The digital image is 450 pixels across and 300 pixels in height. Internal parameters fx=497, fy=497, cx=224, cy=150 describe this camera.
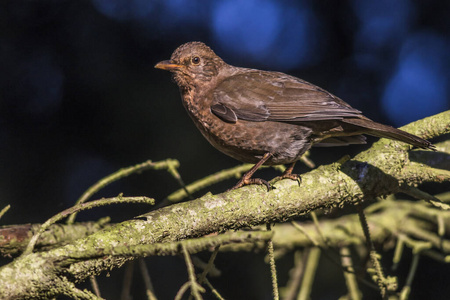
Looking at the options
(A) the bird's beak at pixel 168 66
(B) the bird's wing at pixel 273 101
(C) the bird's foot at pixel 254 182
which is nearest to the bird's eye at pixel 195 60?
(A) the bird's beak at pixel 168 66

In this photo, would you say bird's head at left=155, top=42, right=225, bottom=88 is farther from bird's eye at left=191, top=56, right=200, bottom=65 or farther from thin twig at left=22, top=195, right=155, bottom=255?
thin twig at left=22, top=195, right=155, bottom=255

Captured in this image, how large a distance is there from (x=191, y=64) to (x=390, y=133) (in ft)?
5.10

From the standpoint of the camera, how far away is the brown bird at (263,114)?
3.38 m

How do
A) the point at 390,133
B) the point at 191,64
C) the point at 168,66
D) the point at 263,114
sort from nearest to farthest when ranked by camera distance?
the point at 390,133 → the point at 263,114 → the point at 168,66 → the point at 191,64

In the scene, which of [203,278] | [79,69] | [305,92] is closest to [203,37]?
[79,69]

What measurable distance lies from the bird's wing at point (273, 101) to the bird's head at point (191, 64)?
0.53ft

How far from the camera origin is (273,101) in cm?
354

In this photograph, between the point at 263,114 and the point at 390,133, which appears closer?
the point at 390,133

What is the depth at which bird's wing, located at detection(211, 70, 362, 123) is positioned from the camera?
338 centimetres

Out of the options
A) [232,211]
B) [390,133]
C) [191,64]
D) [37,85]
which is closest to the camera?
[232,211]

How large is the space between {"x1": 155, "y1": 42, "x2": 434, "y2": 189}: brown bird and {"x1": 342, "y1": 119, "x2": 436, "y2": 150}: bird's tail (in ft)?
0.03

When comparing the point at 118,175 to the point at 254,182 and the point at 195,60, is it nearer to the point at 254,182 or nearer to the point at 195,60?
the point at 254,182

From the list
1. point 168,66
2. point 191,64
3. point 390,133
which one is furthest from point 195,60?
point 390,133

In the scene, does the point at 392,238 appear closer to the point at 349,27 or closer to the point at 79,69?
the point at 349,27
